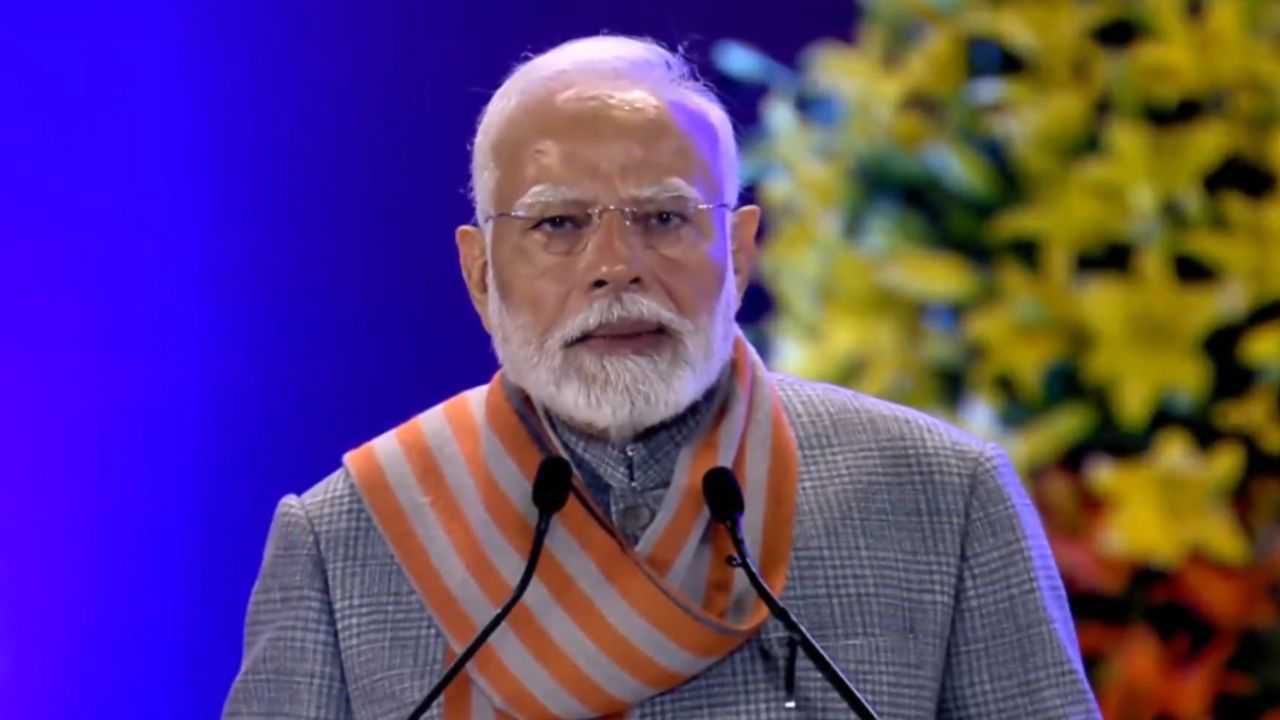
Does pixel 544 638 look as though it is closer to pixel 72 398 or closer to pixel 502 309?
pixel 502 309

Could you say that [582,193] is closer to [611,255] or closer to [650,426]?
[611,255]

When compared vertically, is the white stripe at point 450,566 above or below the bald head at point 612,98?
below

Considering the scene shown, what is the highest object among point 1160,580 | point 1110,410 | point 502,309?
point 502,309

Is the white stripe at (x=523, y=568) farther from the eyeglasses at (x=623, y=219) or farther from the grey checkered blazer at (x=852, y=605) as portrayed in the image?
the eyeglasses at (x=623, y=219)

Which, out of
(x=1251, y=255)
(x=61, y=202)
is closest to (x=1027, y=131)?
(x=1251, y=255)

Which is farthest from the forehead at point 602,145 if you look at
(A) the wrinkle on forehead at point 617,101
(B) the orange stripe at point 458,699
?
(B) the orange stripe at point 458,699

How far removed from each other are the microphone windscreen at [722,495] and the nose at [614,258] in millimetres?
163

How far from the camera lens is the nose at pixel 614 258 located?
1.36 m

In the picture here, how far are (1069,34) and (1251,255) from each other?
217 mm

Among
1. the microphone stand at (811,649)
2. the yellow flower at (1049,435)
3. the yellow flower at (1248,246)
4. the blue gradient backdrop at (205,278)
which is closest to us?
the microphone stand at (811,649)

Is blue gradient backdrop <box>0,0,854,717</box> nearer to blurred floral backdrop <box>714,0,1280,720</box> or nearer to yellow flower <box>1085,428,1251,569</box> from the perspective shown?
blurred floral backdrop <box>714,0,1280,720</box>

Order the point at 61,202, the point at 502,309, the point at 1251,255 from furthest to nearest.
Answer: the point at 61,202 < the point at 502,309 < the point at 1251,255

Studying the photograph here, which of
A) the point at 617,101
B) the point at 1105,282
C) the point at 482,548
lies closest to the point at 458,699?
the point at 482,548

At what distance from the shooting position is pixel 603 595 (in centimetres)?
137
